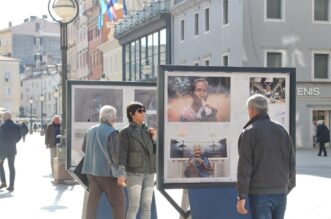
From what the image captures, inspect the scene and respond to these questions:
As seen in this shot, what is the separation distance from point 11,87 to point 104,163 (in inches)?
4611

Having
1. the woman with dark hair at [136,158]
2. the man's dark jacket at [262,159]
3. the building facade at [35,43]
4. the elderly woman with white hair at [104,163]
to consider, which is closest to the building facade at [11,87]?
the building facade at [35,43]

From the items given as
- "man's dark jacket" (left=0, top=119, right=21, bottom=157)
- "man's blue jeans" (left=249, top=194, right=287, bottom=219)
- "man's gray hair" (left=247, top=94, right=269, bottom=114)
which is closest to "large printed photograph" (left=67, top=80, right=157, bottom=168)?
"man's gray hair" (left=247, top=94, right=269, bottom=114)

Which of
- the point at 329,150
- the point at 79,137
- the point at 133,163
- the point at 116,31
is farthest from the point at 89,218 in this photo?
the point at 116,31

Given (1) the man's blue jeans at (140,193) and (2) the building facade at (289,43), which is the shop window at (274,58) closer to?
(2) the building facade at (289,43)

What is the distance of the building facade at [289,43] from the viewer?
34750 mm

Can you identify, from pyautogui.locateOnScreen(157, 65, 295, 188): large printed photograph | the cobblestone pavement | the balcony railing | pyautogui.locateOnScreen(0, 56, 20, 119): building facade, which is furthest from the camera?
pyautogui.locateOnScreen(0, 56, 20, 119): building facade

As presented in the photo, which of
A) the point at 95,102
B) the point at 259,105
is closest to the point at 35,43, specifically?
the point at 95,102

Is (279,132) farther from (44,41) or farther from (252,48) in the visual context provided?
(44,41)

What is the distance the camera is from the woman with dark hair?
774 centimetres

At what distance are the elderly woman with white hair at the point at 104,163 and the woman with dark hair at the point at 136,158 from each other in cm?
19

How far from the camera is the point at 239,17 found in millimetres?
34781

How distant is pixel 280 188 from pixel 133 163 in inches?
84.1

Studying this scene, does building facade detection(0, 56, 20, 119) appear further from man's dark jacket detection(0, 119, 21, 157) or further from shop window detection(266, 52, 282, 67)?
man's dark jacket detection(0, 119, 21, 157)

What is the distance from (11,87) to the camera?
4808 inches
